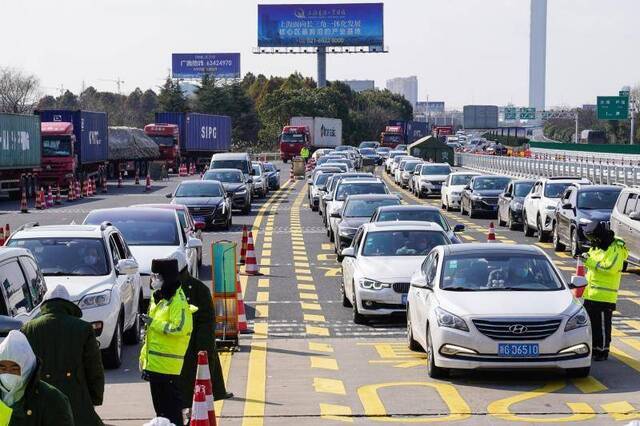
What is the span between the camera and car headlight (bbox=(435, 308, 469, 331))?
1385cm

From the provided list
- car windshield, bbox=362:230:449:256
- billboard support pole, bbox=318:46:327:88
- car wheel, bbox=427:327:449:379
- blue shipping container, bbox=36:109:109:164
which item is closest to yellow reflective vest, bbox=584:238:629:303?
car wheel, bbox=427:327:449:379

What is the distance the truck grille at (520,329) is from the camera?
13.7m

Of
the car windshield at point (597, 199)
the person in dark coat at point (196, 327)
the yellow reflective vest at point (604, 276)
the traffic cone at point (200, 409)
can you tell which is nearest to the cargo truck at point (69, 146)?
the car windshield at point (597, 199)

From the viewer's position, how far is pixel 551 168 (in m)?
78.0

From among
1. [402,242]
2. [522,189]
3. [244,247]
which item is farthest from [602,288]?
[522,189]

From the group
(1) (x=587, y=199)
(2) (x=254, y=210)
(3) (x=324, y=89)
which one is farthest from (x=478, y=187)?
(3) (x=324, y=89)

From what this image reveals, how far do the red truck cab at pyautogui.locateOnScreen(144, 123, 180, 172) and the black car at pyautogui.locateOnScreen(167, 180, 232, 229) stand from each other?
48.1 meters

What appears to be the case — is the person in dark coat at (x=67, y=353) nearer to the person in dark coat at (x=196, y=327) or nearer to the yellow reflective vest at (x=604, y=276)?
the person in dark coat at (x=196, y=327)

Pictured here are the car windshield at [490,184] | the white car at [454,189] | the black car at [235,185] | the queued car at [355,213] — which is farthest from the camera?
the white car at [454,189]

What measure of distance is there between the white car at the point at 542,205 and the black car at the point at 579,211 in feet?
6.28

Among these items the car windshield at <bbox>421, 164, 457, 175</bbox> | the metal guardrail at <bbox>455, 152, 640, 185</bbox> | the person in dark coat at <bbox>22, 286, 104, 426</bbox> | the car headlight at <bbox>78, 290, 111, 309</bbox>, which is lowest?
the metal guardrail at <bbox>455, 152, 640, 185</bbox>

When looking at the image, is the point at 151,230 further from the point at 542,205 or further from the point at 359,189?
the point at 359,189

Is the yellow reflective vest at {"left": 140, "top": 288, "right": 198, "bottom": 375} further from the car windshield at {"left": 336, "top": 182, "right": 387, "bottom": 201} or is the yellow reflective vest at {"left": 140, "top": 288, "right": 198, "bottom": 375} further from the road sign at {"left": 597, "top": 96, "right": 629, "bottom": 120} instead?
the road sign at {"left": 597, "top": 96, "right": 629, "bottom": 120}

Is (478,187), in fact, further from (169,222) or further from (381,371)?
(381,371)
